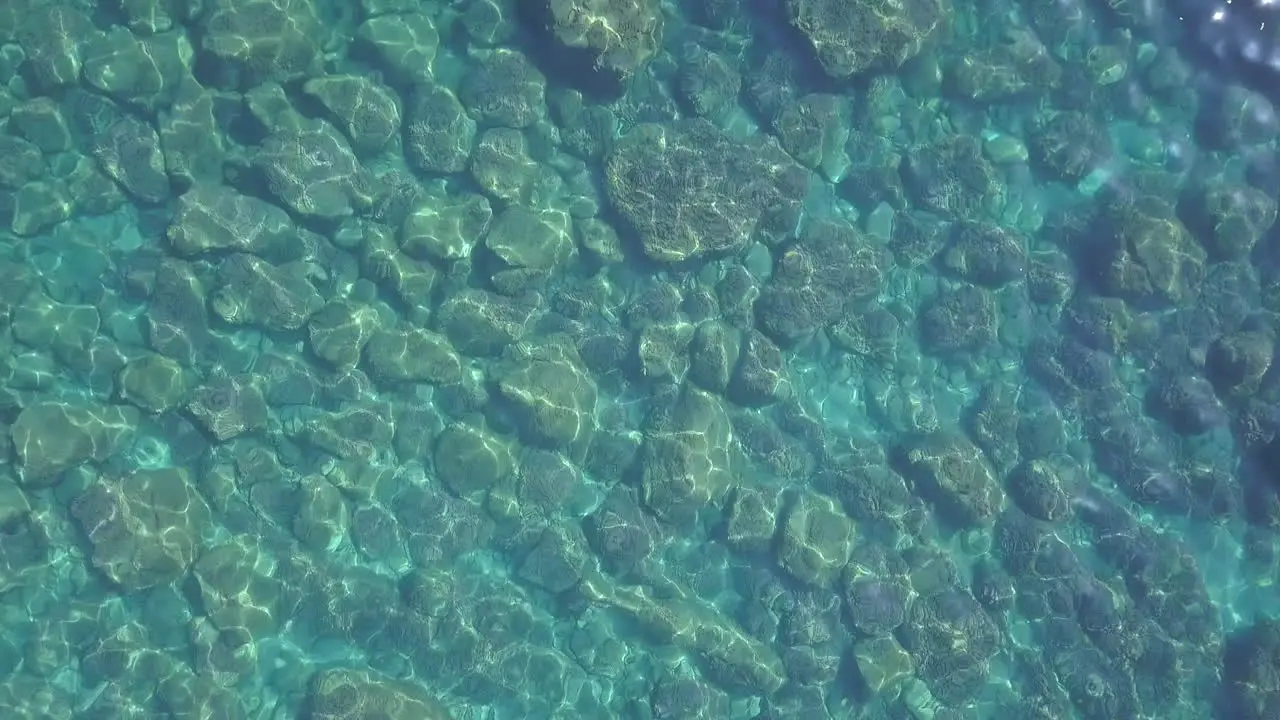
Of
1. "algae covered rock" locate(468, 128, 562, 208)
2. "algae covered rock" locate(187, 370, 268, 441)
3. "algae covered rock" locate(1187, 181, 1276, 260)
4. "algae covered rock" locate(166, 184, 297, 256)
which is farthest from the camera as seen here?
"algae covered rock" locate(1187, 181, 1276, 260)

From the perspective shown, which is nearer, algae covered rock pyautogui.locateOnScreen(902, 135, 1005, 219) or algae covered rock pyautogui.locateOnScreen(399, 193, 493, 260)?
algae covered rock pyautogui.locateOnScreen(399, 193, 493, 260)

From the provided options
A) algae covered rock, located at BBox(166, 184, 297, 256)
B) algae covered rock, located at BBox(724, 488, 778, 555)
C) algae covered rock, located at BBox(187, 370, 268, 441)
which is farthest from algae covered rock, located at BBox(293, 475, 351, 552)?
algae covered rock, located at BBox(724, 488, 778, 555)

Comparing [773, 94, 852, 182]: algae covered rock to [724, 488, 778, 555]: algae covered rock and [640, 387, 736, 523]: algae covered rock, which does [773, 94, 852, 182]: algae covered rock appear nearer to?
[640, 387, 736, 523]: algae covered rock

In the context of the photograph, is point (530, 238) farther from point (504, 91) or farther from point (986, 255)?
point (986, 255)

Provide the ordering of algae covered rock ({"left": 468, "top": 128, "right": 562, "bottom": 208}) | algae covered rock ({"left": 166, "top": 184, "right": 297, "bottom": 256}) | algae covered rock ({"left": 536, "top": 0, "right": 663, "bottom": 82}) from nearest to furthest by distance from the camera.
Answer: algae covered rock ({"left": 166, "top": 184, "right": 297, "bottom": 256}), algae covered rock ({"left": 536, "top": 0, "right": 663, "bottom": 82}), algae covered rock ({"left": 468, "top": 128, "right": 562, "bottom": 208})

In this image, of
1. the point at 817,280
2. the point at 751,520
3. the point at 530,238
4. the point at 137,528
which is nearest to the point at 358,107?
the point at 530,238

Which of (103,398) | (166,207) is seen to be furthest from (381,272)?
(103,398)
